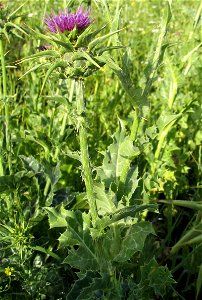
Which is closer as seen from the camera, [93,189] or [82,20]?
[82,20]

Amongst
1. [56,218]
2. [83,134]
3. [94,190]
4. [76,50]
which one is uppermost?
[76,50]

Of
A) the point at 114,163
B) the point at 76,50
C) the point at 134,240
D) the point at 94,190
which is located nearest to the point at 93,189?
the point at 94,190

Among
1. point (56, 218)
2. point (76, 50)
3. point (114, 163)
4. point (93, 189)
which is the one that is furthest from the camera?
point (114, 163)

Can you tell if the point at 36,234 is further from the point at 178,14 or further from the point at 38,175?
the point at 178,14

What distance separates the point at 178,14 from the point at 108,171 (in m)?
3.88

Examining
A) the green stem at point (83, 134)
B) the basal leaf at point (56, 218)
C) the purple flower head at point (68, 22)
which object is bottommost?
the basal leaf at point (56, 218)

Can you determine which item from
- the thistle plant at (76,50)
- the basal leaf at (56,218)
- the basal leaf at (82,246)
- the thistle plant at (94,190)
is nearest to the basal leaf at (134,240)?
the thistle plant at (94,190)

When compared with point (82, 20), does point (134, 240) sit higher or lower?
lower

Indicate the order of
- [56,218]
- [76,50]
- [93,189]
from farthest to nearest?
[56,218], [93,189], [76,50]

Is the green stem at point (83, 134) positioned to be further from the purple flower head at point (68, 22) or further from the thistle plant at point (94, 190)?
the purple flower head at point (68, 22)

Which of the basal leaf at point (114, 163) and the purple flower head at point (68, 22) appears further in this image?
the basal leaf at point (114, 163)

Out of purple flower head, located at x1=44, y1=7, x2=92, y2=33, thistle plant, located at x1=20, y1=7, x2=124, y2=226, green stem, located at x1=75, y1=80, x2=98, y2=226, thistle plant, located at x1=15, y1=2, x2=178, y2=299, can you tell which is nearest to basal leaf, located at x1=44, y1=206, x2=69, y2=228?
thistle plant, located at x1=15, y1=2, x2=178, y2=299

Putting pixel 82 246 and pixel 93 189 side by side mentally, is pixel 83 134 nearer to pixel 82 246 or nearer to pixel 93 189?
pixel 93 189

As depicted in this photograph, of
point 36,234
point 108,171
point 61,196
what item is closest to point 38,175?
point 61,196
